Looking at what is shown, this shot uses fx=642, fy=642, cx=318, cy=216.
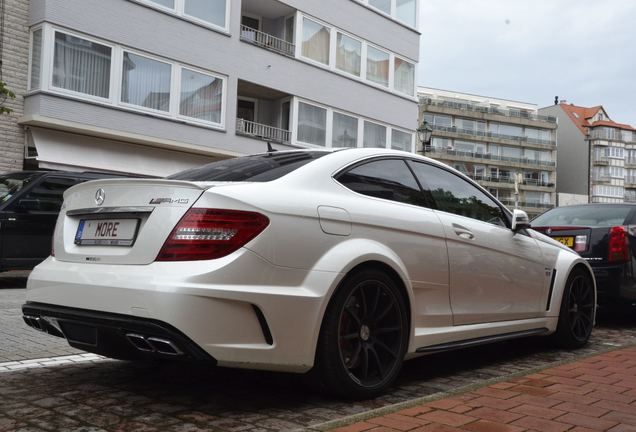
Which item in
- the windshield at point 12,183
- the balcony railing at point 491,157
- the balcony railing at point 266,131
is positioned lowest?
the windshield at point 12,183

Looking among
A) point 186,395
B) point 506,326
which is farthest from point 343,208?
point 506,326

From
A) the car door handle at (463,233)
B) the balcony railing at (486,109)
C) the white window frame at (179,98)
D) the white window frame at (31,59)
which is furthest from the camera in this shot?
the balcony railing at (486,109)

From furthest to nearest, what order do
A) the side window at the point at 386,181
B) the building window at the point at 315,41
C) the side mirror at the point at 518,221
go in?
the building window at the point at 315,41, the side mirror at the point at 518,221, the side window at the point at 386,181

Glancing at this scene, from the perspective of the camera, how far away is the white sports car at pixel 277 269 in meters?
3.08

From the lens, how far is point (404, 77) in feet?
85.5

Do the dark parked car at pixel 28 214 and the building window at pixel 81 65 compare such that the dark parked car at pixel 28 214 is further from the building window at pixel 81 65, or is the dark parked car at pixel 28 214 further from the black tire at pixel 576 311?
the black tire at pixel 576 311

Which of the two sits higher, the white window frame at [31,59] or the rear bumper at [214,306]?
the white window frame at [31,59]

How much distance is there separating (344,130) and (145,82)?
811cm

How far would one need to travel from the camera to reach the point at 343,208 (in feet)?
12.0

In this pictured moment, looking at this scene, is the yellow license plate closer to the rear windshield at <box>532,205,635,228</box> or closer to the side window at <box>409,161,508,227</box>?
the rear windshield at <box>532,205,635,228</box>

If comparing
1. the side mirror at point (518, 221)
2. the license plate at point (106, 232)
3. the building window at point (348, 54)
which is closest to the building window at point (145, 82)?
the building window at point (348, 54)

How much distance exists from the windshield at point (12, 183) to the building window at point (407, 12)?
19059 mm

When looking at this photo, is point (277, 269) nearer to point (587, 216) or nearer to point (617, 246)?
point (617, 246)

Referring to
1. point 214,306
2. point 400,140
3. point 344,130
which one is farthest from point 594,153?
point 214,306
